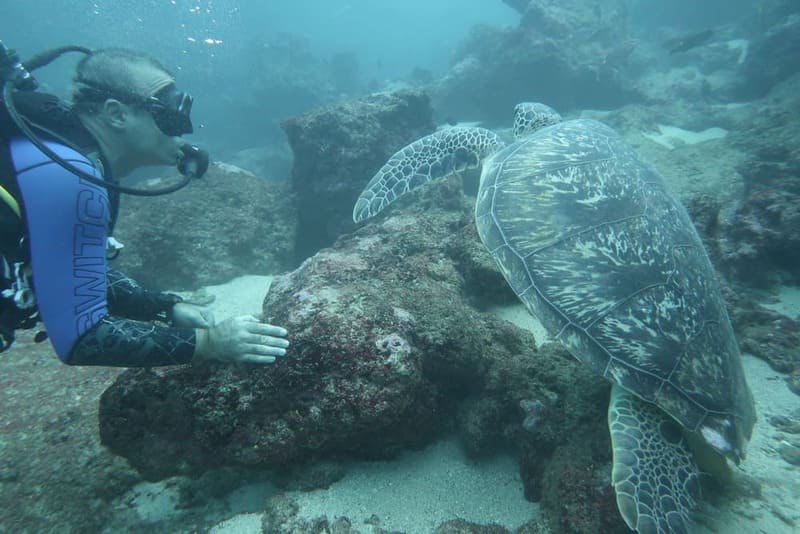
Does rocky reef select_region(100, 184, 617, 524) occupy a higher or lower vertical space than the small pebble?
higher

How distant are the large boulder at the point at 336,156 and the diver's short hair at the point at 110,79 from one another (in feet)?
Result: 11.6

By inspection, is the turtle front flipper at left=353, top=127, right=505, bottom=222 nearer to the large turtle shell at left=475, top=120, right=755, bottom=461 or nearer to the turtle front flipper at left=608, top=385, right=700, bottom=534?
the large turtle shell at left=475, top=120, right=755, bottom=461

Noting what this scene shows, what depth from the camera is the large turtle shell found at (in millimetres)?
2283

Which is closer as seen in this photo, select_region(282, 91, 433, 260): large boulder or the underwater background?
the underwater background

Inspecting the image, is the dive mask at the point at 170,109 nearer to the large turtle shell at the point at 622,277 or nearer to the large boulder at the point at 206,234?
the large turtle shell at the point at 622,277

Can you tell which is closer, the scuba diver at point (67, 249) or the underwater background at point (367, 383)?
the scuba diver at point (67, 249)

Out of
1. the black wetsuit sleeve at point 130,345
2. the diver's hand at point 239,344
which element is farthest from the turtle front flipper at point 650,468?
the black wetsuit sleeve at point 130,345

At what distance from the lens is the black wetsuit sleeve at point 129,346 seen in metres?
1.76

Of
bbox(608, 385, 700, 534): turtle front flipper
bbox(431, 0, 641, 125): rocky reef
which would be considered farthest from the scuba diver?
bbox(431, 0, 641, 125): rocky reef

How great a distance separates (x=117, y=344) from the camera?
179 cm

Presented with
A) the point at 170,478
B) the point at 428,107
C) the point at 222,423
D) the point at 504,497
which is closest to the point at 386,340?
the point at 222,423

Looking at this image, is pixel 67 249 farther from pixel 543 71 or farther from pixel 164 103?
pixel 543 71

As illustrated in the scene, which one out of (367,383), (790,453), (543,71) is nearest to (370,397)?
(367,383)

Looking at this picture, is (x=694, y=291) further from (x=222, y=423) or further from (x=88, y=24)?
(x=88, y=24)
